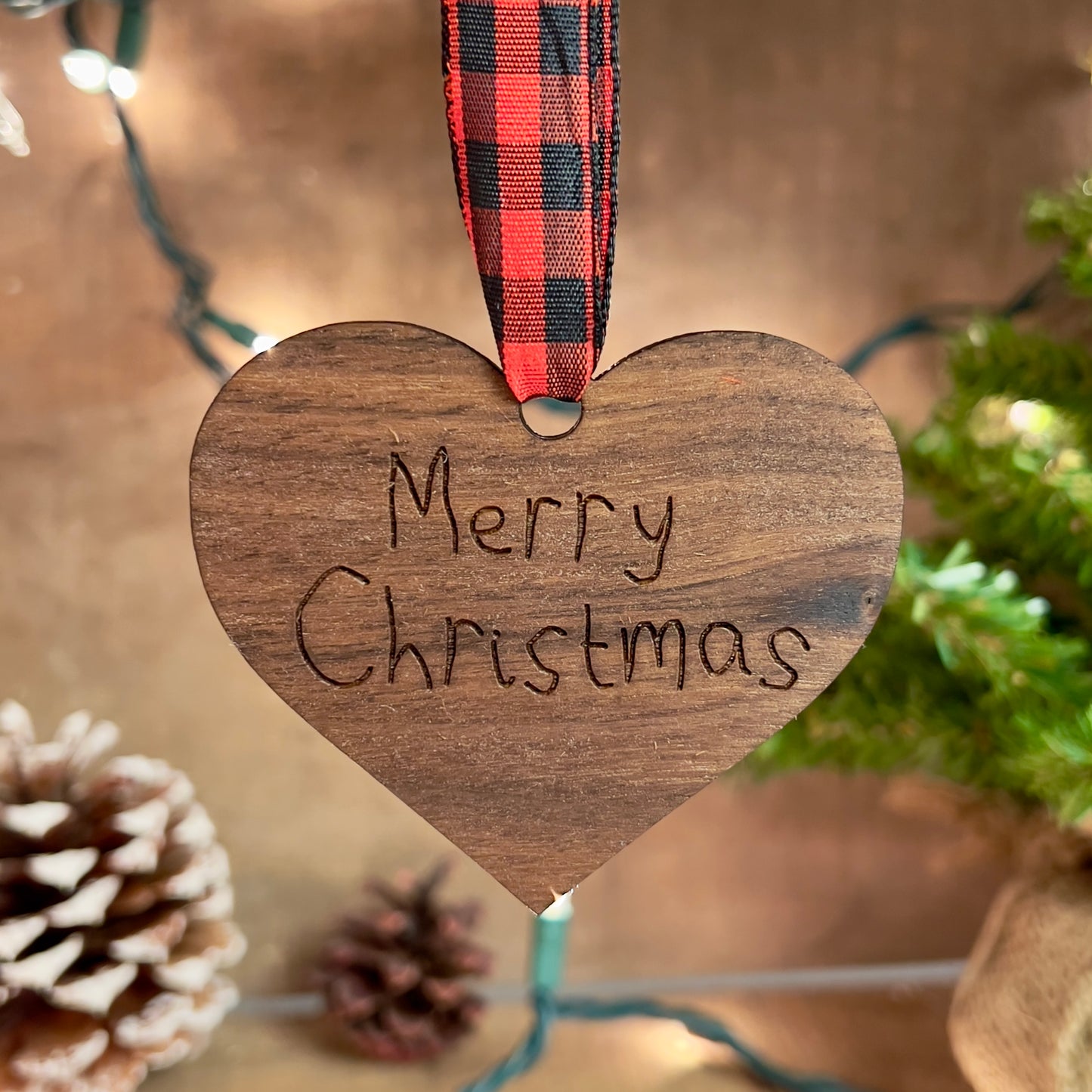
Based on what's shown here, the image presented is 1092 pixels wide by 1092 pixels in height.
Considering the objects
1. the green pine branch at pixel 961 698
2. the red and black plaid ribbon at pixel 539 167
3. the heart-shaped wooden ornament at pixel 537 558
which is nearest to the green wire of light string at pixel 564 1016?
the green pine branch at pixel 961 698

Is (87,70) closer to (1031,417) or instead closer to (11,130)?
(11,130)


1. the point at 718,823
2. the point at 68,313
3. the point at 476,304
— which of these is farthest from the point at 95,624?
the point at 718,823

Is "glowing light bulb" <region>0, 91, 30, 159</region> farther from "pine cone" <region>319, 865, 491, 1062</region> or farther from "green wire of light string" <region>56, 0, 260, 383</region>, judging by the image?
"pine cone" <region>319, 865, 491, 1062</region>

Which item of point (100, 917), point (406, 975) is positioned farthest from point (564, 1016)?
point (100, 917)

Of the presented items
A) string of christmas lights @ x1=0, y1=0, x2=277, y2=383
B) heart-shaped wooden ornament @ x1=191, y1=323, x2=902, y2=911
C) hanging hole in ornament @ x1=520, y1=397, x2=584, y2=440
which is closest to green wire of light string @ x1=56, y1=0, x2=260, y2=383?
string of christmas lights @ x1=0, y1=0, x2=277, y2=383

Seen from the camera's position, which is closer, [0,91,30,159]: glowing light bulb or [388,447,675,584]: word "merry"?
[388,447,675,584]: word "merry"

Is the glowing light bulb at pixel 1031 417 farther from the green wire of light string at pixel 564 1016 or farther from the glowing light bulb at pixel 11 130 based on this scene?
the glowing light bulb at pixel 11 130

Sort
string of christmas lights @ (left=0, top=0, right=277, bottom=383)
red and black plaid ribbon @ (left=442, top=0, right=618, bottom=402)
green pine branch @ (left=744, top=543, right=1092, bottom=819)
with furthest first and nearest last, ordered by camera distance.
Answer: string of christmas lights @ (left=0, top=0, right=277, bottom=383), green pine branch @ (left=744, top=543, right=1092, bottom=819), red and black plaid ribbon @ (left=442, top=0, right=618, bottom=402)

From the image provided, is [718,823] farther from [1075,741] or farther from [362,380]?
[362,380]
